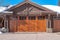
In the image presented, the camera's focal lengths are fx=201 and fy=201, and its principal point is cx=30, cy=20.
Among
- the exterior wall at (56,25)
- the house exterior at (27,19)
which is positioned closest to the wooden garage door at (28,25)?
the house exterior at (27,19)

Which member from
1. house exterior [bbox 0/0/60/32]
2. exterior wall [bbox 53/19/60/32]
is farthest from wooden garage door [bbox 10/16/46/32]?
exterior wall [bbox 53/19/60/32]

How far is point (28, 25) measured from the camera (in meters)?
32.0

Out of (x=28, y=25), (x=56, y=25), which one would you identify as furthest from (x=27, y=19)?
(x=56, y=25)

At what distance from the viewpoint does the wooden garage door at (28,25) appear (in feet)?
105

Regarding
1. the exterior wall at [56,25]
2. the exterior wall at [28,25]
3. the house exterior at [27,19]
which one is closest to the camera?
the house exterior at [27,19]

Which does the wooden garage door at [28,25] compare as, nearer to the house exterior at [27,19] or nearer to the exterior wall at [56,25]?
the house exterior at [27,19]

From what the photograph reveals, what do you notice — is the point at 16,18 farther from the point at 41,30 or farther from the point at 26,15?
the point at 41,30

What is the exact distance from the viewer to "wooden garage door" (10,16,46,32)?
31875 millimetres

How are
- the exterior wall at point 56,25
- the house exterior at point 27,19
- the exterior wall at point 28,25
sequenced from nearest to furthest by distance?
1. the house exterior at point 27,19
2. the exterior wall at point 28,25
3. the exterior wall at point 56,25

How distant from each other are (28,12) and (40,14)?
196 centimetres

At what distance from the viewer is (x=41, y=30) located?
3180 centimetres

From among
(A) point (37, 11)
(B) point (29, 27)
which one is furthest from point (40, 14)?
(B) point (29, 27)

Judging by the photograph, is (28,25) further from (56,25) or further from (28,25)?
(56,25)

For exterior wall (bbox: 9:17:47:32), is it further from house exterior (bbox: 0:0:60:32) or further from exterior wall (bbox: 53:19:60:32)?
exterior wall (bbox: 53:19:60:32)
